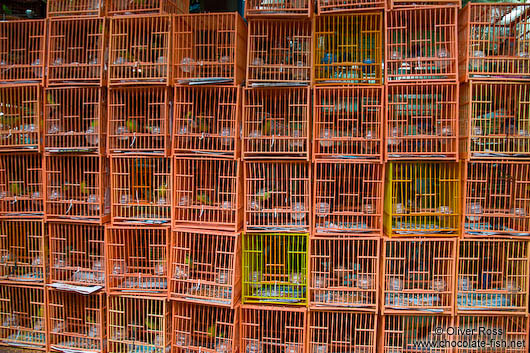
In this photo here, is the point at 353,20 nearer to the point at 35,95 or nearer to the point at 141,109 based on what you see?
the point at 141,109

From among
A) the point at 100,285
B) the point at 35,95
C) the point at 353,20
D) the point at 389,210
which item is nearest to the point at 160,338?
the point at 100,285

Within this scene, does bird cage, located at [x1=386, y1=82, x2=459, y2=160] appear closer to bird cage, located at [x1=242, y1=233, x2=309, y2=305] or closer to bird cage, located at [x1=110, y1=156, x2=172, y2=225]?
bird cage, located at [x1=242, y1=233, x2=309, y2=305]

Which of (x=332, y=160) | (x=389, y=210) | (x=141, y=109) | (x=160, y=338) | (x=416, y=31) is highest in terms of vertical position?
(x=416, y=31)

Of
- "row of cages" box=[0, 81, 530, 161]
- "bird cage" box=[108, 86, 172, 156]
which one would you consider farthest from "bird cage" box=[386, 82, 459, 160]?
"bird cage" box=[108, 86, 172, 156]

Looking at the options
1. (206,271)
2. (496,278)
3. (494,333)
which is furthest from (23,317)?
(496,278)

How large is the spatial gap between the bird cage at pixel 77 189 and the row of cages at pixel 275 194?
1 cm

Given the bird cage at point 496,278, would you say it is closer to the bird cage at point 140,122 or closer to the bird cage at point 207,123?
the bird cage at point 207,123

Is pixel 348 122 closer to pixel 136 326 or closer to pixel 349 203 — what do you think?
pixel 349 203

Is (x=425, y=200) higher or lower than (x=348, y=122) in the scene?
lower

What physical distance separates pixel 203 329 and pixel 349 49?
3.36 meters

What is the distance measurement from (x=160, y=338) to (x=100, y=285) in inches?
33.4

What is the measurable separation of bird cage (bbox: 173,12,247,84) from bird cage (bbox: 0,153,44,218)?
1923mm

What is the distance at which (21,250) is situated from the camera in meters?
4.35

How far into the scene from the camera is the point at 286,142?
4.03 metres
